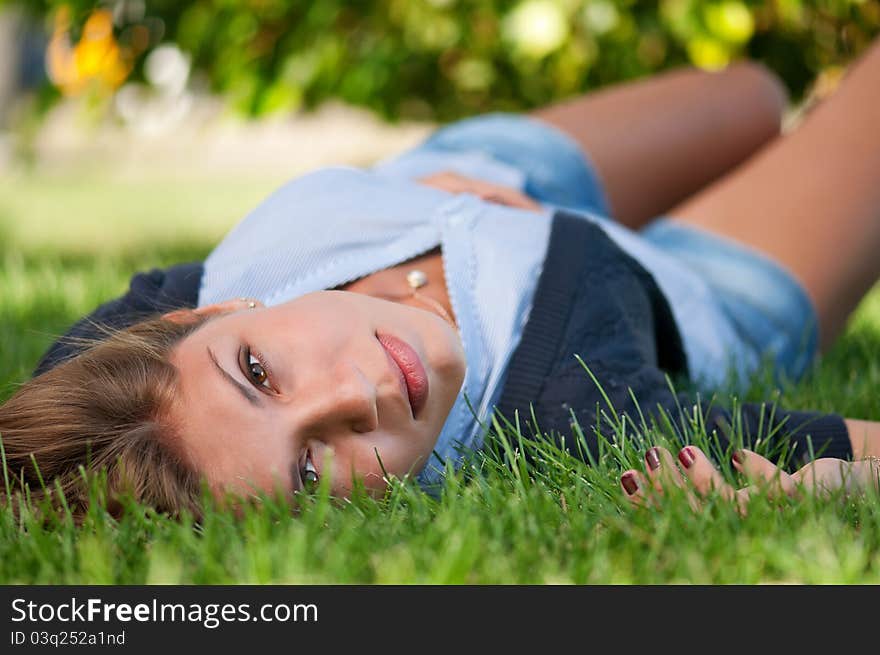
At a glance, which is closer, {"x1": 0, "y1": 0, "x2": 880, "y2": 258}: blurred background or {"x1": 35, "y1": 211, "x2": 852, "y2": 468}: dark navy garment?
{"x1": 35, "y1": 211, "x2": 852, "y2": 468}: dark navy garment

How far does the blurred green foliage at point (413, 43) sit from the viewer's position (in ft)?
12.4

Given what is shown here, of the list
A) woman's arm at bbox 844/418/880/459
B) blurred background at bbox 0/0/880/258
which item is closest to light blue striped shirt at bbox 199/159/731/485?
woman's arm at bbox 844/418/880/459

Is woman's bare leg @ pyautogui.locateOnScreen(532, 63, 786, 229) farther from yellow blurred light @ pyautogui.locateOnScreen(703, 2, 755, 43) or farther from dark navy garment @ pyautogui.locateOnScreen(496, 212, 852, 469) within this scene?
dark navy garment @ pyautogui.locateOnScreen(496, 212, 852, 469)

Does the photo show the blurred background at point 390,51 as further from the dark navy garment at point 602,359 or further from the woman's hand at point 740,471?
the woman's hand at point 740,471

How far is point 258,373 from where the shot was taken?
161cm

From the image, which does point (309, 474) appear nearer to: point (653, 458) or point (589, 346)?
point (653, 458)

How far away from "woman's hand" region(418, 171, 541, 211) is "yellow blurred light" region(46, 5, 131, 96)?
196 centimetres

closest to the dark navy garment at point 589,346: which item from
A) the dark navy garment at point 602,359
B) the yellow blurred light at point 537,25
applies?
the dark navy garment at point 602,359

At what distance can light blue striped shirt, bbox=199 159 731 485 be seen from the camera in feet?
6.68

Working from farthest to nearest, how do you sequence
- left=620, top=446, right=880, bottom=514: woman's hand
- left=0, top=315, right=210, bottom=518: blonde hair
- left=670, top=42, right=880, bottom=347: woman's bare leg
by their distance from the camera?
left=670, top=42, right=880, bottom=347: woman's bare leg
left=0, top=315, right=210, bottom=518: blonde hair
left=620, top=446, right=880, bottom=514: woman's hand

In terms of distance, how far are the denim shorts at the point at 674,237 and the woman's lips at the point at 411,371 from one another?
931mm
